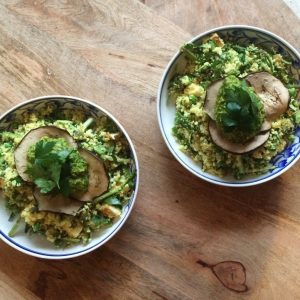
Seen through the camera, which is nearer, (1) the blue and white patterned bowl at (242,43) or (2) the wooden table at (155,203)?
(1) the blue and white patterned bowl at (242,43)

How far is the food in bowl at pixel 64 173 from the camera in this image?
174cm

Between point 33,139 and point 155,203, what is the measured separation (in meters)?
0.55

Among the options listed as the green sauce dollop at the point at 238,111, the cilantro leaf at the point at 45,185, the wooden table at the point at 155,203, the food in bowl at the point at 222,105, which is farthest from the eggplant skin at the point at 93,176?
the green sauce dollop at the point at 238,111

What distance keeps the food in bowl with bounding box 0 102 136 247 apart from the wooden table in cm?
12

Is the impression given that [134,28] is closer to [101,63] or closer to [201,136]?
[101,63]

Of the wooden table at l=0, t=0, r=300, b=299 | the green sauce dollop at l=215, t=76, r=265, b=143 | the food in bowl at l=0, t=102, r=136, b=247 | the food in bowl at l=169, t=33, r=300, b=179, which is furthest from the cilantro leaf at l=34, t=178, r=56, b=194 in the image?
the green sauce dollop at l=215, t=76, r=265, b=143

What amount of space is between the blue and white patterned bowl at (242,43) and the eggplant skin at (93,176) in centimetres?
28

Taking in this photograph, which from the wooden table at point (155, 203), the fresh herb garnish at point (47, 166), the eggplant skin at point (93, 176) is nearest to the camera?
the fresh herb garnish at point (47, 166)

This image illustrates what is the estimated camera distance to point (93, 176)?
1807mm

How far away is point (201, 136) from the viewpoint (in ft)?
6.15

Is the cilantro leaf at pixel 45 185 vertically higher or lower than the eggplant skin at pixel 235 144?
lower

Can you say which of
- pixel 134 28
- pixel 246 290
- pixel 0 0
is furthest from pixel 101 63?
pixel 246 290

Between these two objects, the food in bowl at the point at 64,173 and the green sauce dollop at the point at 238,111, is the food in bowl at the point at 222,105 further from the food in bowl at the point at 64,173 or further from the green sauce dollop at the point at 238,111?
the food in bowl at the point at 64,173

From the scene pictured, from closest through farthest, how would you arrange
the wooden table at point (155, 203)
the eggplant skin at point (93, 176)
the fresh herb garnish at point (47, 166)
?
the fresh herb garnish at point (47, 166) < the eggplant skin at point (93, 176) < the wooden table at point (155, 203)
